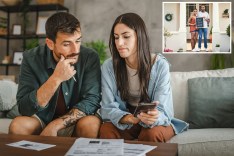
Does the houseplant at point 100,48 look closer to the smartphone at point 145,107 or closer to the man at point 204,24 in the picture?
the man at point 204,24

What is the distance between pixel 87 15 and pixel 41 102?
125 inches

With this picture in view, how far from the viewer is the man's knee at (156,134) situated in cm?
164

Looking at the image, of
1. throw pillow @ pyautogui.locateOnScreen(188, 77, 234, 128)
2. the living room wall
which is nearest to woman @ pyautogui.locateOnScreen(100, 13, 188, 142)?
throw pillow @ pyautogui.locateOnScreen(188, 77, 234, 128)


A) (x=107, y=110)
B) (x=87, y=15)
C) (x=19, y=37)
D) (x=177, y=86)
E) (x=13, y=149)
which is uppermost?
(x=87, y=15)

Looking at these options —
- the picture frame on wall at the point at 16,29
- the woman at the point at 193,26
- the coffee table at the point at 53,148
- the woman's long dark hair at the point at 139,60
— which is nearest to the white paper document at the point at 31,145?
the coffee table at the point at 53,148

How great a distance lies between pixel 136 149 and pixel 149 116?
0.41 m

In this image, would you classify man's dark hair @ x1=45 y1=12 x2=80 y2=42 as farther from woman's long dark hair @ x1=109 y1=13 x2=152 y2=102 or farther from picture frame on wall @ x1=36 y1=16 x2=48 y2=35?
picture frame on wall @ x1=36 y1=16 x2=48 y2=35

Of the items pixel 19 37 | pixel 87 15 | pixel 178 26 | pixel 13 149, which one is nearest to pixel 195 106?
pixel 13 149

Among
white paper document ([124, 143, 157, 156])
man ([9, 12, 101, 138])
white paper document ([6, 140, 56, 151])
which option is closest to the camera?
white paper document ([124, 143, 157, 156])

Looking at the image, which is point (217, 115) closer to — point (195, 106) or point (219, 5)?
point (195, 106)

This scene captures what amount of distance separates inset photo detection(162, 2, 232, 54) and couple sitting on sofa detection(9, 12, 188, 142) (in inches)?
103

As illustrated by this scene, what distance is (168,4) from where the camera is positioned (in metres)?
4.42

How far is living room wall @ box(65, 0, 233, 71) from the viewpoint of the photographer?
4422 mm

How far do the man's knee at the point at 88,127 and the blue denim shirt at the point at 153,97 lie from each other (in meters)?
0.09
